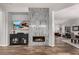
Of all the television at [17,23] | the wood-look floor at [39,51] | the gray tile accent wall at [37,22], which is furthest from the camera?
the television at [17,23]

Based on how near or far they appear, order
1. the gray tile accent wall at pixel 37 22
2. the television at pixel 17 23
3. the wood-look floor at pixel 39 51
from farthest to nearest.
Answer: the television at pixel 17 23 < the gray tile accent wall at pixel 37 22 < the wood-look floor at pixel 39 51

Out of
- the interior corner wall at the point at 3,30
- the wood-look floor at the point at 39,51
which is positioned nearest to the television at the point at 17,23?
the interior corner wall at the point at 3,30

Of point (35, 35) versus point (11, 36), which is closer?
point (35, 35)

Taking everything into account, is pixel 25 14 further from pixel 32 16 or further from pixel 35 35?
pixel 35 35

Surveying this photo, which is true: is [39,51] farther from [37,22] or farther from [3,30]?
[3,30]

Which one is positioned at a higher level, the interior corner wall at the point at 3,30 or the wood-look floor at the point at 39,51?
the interior corner wall at the point at 3,30

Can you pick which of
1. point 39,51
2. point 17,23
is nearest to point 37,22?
point 17,23

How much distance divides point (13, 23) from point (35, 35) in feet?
6.96

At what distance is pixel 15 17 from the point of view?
28.2 ft

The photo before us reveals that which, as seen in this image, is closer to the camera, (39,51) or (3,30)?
(39,51)

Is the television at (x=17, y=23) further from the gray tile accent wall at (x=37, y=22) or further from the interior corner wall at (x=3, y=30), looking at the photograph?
the gray tile accent wall at (x=37, y=22)

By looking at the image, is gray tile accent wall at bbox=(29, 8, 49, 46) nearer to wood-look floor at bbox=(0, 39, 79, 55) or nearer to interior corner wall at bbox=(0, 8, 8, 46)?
wood-look floor at bbox=(0, 39, 79, 55)

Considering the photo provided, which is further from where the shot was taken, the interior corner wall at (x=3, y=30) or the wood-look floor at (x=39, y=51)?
the interior corner wall at (x=3, y=30)
